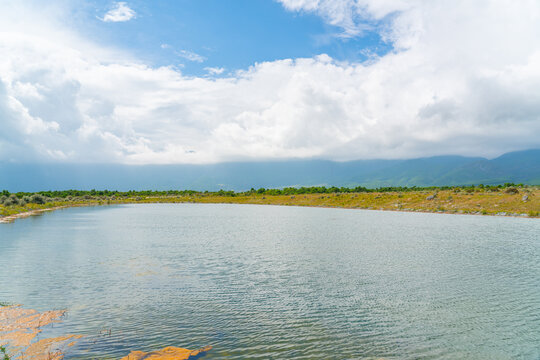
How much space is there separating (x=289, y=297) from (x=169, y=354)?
409 inches

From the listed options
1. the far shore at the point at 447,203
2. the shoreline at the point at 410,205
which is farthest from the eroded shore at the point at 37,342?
the far shore at the point at 447,203

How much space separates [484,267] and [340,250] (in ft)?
49.2

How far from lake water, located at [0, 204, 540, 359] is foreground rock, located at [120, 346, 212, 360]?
2.05ft

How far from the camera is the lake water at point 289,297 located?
16.7m

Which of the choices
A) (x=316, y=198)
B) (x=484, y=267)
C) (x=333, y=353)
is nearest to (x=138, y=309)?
(x=333, y=353)

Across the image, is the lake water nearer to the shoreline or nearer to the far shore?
the shoreline

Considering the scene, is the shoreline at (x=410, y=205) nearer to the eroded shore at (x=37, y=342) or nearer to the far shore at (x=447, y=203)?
the far shore at (x=447, y=203)

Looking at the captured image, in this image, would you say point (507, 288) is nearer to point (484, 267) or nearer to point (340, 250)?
point (484, 267)

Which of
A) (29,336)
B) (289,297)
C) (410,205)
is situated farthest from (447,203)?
(29,336)

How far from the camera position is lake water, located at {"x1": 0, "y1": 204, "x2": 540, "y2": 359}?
16.7m

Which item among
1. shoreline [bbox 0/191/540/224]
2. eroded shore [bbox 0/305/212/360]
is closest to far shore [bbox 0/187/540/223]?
shoreline [bbox 0/191/540/224]

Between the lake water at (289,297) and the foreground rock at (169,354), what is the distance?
24.6 inches

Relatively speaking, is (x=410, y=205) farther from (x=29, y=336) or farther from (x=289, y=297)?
(x=29, y=336)

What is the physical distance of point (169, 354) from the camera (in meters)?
15.2
